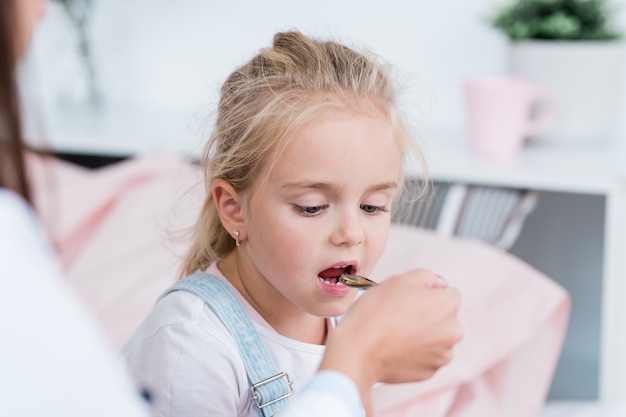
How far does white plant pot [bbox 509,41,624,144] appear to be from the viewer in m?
1.47

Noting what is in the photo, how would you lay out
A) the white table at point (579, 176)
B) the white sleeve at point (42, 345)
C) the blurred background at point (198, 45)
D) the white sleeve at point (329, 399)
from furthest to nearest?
the blurred background at point (198, 45) < the white table at point (579, 176) < the white sleeve at point (329, 399) < the white sleeve at point (42, 345)

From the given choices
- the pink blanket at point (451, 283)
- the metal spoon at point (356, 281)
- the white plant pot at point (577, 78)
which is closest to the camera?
the metal spoon at point (356, 281)

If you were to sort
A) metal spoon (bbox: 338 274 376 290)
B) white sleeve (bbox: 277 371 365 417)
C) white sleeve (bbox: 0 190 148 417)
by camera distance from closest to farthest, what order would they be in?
white sleeve (bbox: 0 190 148 417), white sleeve (bbox: 277 371 365 417), metal spoon (bbox: 338 274 376 290)

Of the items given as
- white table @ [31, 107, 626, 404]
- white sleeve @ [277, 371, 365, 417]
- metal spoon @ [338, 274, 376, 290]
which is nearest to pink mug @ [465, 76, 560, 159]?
white table @ [31, 107, 626, 404]

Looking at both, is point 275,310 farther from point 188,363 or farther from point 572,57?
point 572,57

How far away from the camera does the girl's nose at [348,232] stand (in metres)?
0.72

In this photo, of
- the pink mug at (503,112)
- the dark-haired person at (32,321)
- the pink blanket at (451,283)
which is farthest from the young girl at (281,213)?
the pink mug at (503,112)

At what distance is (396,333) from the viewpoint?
0.63 m

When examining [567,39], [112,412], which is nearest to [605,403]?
[567,39]

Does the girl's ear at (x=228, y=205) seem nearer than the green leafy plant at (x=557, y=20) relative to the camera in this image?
Yes

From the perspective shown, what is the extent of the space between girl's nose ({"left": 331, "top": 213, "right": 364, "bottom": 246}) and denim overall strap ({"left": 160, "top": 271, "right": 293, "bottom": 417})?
0.34 feet

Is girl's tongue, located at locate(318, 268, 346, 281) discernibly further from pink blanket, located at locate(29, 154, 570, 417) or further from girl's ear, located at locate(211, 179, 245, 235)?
pink blanket, located at locate(29, 154, 570, 417)

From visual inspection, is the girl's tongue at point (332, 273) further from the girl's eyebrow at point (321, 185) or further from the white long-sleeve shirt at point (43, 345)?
the white long-sleeve shirt at point (43, 345)

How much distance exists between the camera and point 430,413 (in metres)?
1.07
